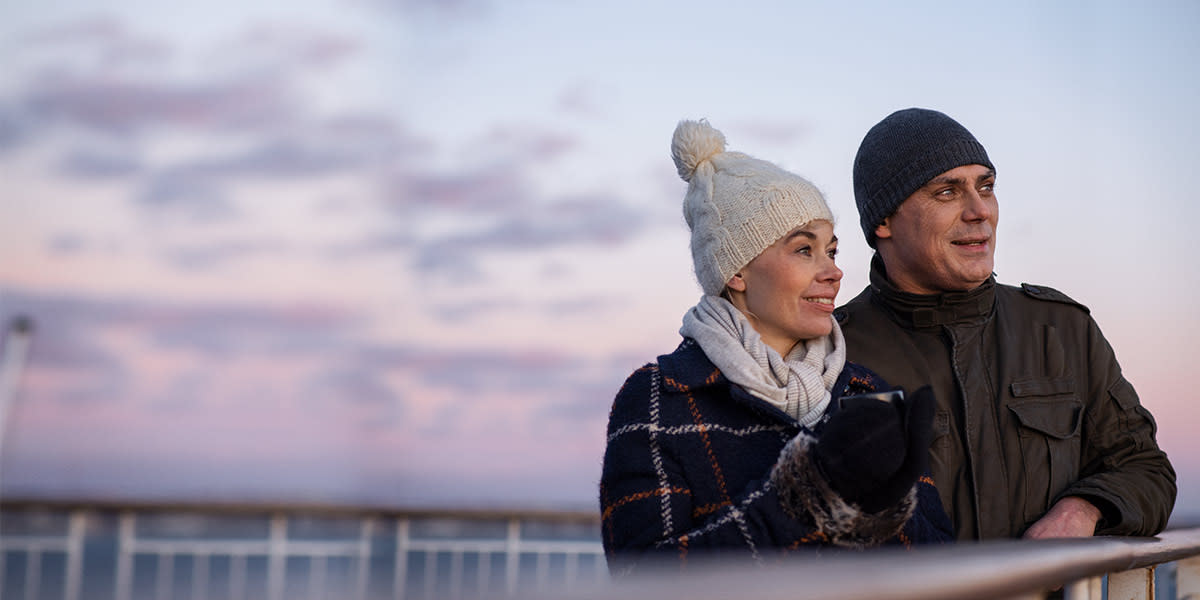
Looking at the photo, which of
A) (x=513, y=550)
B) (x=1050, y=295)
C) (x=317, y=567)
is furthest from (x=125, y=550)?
(x=1050, y=295)

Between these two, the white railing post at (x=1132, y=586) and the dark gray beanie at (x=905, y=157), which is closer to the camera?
the white railing post at (x=1132, y=586)

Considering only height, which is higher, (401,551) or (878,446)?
(878,446)

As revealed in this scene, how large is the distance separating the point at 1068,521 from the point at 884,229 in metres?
0.95

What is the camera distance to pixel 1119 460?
2.77m

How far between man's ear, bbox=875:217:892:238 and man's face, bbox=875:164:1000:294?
1 centimetres

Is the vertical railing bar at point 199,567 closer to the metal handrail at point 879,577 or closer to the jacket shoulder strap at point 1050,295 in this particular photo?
the jacket shoulder strap at point 1050,295

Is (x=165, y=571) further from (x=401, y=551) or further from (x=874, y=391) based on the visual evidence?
(x=874, y=391)

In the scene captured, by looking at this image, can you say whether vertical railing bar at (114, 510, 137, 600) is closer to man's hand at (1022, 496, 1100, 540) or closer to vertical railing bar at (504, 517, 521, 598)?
vertical railing bar at (504, 517, 521, 598)

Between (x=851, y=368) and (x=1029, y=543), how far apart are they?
1282 millimetres

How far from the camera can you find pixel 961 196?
2.96 meters

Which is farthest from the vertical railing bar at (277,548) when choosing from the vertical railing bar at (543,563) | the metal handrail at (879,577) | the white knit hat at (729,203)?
the metal handrail at (879,577)

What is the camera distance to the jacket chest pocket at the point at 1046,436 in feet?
8.95

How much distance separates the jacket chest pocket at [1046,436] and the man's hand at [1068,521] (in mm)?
112

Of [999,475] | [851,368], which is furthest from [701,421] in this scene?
[999,475]
